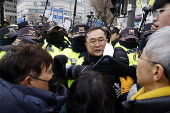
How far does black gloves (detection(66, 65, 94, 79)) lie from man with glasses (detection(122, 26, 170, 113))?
2.80 ft

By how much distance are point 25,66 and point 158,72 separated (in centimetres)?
101

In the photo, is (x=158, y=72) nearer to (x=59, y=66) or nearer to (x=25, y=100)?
(x=25, y=100)

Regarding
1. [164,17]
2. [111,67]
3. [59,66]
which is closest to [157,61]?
[111,67]

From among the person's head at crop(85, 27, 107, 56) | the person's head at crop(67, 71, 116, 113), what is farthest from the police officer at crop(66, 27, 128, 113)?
the person's head at crop(67, 71, 116, 113)

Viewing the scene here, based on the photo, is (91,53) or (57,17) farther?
(57,17)

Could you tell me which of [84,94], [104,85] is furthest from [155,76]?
[84,94]

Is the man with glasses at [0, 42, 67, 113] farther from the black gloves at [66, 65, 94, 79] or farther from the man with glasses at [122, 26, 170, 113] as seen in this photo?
the man with glasses at [122, 26, 170, 113]

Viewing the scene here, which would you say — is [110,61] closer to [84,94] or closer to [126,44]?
[84,94]

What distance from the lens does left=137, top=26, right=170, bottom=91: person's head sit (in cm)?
111

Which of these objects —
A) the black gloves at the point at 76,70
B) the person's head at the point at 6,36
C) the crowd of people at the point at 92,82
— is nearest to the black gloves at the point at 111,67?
the crowd of people at the point at 92,82

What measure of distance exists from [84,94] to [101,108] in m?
0.18

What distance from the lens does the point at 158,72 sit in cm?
116

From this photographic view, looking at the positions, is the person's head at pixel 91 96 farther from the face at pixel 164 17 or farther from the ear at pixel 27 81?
the face at pixel 164 17

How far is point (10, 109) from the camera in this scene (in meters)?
1.16
